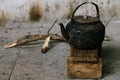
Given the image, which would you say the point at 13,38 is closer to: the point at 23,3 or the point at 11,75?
the point at 23,3

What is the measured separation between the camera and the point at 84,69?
2543mm

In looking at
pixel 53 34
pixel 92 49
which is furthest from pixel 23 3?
pixel 92 49

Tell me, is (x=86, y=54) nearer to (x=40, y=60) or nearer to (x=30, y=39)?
(x=40, y=60)

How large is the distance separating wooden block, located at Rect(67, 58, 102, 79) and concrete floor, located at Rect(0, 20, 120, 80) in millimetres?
80

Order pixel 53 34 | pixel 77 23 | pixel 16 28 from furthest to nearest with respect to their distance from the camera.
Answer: pixel 16 28, pixel 53 34, pixel 77 23

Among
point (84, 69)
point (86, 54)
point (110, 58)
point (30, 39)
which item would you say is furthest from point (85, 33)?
point (30, 39)

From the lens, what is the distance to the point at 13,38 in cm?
356

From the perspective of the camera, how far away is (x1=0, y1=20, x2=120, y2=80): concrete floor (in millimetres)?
2645

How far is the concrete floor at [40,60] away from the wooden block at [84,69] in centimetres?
8

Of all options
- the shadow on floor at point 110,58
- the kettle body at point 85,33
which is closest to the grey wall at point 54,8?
the shadow on floor at point 110,58

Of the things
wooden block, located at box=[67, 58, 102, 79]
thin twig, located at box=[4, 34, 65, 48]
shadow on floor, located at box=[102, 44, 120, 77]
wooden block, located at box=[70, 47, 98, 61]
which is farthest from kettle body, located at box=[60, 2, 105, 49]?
Result: thin twig, located at box=[4, 34, 65, 48]

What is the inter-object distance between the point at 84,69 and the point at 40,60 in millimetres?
575

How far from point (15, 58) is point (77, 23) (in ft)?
2.75

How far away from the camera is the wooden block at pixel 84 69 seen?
99.7 inches
